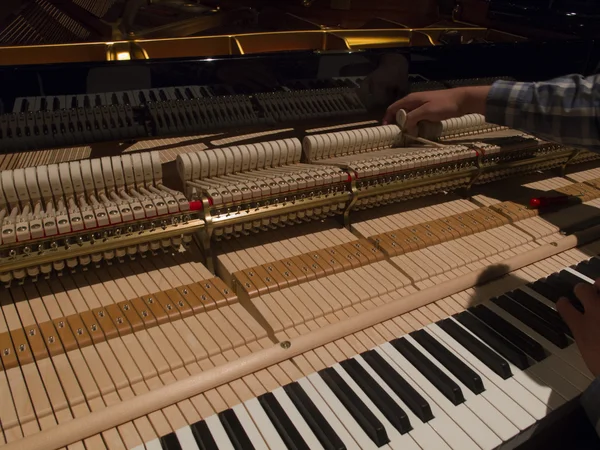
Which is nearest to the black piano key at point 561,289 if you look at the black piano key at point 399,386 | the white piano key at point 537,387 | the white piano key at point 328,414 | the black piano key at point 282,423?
the white piano key at point 537,387

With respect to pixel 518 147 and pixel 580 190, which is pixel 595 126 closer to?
pixel 518 147

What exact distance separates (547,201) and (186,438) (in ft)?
7.21

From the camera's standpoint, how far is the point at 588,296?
1.68m

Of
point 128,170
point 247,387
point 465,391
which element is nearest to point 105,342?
point 247,387

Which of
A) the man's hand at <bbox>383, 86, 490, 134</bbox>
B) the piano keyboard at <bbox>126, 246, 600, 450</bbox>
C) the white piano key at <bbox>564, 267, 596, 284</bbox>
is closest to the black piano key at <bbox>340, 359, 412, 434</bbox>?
the piano keyboard at <bbox>126, 246, 600, 450</bbox>

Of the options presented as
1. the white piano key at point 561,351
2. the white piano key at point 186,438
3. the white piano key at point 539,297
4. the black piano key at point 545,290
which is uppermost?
the black piano key at point 545,290

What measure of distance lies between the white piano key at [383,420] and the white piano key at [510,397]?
1.16ft

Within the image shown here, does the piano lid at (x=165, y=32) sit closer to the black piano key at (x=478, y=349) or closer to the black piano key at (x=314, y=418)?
the black piano key at (x=478, y=349)

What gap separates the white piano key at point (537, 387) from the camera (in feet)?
5.08

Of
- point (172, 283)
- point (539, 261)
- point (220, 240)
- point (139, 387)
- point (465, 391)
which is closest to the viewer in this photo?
point (139, 387)

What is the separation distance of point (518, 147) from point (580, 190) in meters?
0.58

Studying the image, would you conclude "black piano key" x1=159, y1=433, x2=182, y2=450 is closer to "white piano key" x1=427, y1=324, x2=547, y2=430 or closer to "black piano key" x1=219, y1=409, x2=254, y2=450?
"black piano key" x1=219, y1=409, x2=254, y2=450

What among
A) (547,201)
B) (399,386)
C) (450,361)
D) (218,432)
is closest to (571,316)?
(450,361)

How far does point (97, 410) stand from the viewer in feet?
4.38
